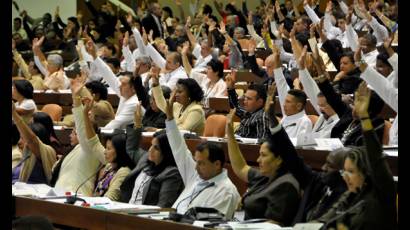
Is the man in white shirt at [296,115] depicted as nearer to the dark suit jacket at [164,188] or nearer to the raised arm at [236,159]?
the raised arm at [236,159]

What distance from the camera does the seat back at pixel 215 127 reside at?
24.6 ft

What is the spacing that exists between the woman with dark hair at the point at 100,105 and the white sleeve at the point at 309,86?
1949 mm

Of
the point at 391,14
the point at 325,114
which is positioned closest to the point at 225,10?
the point at 391,14

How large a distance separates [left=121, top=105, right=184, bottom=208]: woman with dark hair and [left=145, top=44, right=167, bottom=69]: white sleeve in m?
5.34

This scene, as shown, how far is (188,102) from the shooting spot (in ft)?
25.9

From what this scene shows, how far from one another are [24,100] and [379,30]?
544 cm

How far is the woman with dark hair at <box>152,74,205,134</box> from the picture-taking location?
25.4 feet

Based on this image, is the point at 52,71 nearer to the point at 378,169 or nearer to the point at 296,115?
the point at 296,115

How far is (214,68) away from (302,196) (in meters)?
4.59

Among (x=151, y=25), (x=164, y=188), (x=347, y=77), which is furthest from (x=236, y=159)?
(x=151, y=25)

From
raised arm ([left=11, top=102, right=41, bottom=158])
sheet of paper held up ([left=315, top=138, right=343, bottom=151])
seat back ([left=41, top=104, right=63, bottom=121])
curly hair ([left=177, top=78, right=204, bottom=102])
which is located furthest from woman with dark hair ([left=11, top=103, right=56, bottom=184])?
seat back ([left=41, top=104, right=63, bottom=121])

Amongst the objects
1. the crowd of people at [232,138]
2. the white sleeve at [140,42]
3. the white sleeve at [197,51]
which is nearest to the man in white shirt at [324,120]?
the crowd of people at [232,138]

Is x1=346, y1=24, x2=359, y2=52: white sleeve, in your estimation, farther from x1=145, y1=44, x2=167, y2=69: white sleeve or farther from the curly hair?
the curly hair

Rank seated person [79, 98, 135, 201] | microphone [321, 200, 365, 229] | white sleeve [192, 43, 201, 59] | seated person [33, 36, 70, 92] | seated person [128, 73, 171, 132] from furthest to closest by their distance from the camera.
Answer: white sleeve [192, 43, 201, 59], seated person [33, 36, 70, 92], seated person [128, 73, 171, 132], seated person [79, 98, 135, 201], microphone [321, 200, 365, 229]
